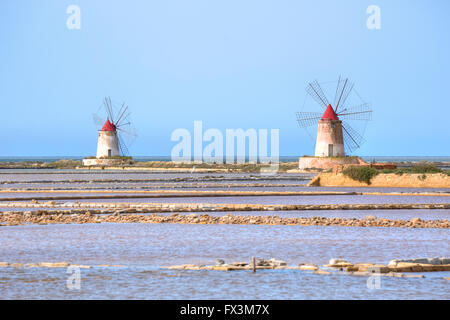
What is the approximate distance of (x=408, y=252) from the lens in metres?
15.3

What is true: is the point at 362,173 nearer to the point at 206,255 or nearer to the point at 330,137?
the point at 330,137

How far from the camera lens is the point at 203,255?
50.1ft

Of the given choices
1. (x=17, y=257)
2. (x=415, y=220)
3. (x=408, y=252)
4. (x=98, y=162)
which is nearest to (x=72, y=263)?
(x=17, y=257)

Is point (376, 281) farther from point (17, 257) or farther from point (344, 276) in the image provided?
point (17, 257)

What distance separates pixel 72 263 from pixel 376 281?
5549 mm

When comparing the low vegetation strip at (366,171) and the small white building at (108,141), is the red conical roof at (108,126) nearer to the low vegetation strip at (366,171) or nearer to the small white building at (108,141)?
the small white building at (108,141)

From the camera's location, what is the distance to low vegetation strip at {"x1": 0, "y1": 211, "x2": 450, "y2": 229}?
20.6m

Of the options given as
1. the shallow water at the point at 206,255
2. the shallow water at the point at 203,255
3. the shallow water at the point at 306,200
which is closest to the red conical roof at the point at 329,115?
the shallow water at the point at 306,200

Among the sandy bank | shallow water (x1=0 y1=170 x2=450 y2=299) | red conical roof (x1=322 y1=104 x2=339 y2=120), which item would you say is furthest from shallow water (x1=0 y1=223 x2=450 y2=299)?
red conical roof (x1=322 y1=104 x2=339 y2=120)

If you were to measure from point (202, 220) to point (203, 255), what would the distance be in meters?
6.44

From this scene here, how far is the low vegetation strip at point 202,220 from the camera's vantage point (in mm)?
20625

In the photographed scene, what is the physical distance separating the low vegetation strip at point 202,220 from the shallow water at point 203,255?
31 centimetres
